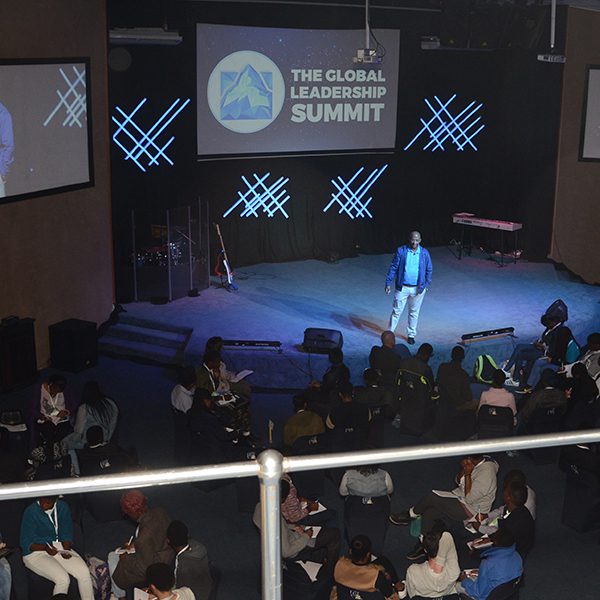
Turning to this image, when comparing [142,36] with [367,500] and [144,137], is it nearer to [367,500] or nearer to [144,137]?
[144,137]

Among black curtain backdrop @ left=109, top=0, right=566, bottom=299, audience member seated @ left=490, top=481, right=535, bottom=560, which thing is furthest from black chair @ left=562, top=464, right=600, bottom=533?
black curtain backdrop @ left=109, top=0, right=566, bottom=299

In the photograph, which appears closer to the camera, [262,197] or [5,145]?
[5,145]

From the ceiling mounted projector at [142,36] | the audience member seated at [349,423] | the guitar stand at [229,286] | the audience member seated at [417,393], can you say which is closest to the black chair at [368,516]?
the audience member seated at [349,423]

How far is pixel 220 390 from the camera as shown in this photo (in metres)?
8.18

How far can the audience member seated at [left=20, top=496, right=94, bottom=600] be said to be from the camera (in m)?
5.59

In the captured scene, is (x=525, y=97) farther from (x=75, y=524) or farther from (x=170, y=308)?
(x=75, y=524)

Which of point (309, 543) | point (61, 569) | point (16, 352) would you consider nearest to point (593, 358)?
point (309, 543)

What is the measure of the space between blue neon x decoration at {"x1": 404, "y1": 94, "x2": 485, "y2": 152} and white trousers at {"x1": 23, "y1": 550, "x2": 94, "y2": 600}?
10.4 m

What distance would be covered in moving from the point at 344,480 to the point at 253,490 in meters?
1.00

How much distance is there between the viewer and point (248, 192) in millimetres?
13945

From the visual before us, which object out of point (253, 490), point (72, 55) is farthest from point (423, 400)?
point (72, 55)

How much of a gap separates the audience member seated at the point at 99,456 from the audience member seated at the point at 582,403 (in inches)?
137

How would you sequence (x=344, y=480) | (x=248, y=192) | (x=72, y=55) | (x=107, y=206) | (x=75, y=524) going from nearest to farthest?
(x=344, y=480), (x=75, y=524), (x=72, y=55), (x=107, y=206), (x=248, y=192)

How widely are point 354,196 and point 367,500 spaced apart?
350 inches
